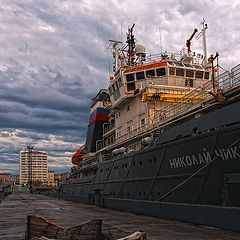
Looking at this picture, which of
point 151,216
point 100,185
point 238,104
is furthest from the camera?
point 100,185

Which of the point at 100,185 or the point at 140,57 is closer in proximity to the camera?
the point at 100,185

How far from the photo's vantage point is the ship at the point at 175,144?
1039cm

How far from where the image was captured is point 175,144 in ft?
41.9

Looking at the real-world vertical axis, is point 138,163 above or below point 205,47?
below

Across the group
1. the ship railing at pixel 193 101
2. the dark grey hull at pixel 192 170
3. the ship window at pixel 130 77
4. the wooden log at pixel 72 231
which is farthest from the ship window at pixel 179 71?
the wooden log at pixel 72 231

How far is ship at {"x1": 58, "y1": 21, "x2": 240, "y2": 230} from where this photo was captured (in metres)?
10.4

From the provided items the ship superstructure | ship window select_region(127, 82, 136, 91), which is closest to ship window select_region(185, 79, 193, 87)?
the ship superstructure

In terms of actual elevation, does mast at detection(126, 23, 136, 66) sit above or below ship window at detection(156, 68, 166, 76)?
above

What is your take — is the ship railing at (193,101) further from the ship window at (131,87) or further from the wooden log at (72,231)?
the wooden log at (72,231)

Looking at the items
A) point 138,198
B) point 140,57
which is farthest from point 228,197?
point 140,57

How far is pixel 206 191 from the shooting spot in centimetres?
1119

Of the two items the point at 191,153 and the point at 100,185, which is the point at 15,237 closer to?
the point at 191,153

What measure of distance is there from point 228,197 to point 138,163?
21.5 ft

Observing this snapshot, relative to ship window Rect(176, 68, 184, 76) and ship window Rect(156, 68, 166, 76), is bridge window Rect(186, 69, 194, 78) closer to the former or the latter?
ship window Rect(176, 68, 184, 76)
